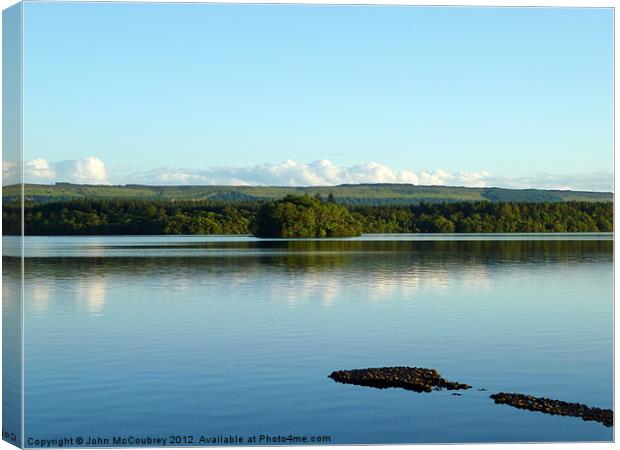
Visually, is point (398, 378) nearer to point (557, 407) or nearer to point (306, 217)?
point (557, 407)

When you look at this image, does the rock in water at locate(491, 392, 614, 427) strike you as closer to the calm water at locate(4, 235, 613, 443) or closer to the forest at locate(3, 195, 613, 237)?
the calm water at locate(4, 235, 613, 443)

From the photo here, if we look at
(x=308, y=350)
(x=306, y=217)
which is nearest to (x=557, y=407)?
(x=308, y=350)

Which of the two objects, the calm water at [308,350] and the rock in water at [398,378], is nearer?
the calm water at [308,350]

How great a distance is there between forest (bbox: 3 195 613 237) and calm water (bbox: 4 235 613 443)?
2.60 m

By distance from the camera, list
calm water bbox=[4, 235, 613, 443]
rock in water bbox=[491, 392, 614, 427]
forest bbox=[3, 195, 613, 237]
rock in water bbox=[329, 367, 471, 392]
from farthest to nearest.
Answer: forest bbox=[3, 195, 613, 237], rock in water bbox=[329, 367, 471, 392], rock in water bbox=[491, 392, 614, 427], calm water bbox=[4, 235, 613, 443]

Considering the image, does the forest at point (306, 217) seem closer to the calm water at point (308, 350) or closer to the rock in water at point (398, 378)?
the calm water at point (308, 350)

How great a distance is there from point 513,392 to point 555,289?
62.2 ft

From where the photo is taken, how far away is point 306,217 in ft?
223

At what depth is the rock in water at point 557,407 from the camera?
56.0 feet

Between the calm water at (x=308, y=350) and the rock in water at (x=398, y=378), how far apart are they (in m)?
0.36

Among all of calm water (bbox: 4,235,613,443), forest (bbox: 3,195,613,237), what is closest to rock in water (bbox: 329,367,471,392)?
calm water (bbox: 4,235,613,443)

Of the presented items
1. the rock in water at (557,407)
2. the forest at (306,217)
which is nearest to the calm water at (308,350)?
the rock in water at (557,407)

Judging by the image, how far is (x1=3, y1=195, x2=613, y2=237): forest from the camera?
40688 mm

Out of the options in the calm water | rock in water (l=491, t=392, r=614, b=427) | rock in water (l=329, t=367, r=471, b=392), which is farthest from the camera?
rock in water (l=329, t=367, r=471, b=392)
